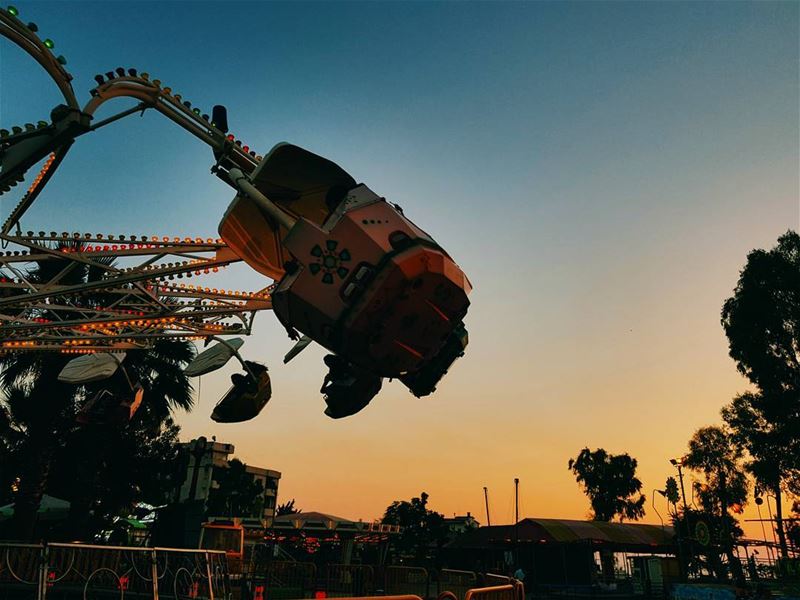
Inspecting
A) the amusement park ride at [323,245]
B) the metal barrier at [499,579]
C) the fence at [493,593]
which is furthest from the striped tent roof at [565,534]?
the amusement park ride at [323,245]

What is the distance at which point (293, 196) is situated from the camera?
198 inches

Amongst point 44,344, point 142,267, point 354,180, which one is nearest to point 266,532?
point 44,344

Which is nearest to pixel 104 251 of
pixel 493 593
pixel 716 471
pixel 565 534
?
pixel 493 593

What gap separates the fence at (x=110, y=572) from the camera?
9805 millimetres

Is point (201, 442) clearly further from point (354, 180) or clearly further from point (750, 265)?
point (750, 265)

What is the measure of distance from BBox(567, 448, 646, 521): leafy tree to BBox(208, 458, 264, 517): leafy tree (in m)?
36.5

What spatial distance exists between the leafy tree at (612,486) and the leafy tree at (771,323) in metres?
33.9

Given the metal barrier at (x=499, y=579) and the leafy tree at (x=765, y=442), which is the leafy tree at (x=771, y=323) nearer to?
the leafy tree at (x=765, y=442)

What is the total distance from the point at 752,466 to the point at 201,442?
93.9ft

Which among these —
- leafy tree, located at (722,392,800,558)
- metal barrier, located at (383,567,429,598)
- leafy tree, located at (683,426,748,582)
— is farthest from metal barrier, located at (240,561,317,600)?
leafy tree, located at (683,426,748,582)

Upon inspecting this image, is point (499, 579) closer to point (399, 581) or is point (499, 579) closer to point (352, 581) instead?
→ point (352, 581)

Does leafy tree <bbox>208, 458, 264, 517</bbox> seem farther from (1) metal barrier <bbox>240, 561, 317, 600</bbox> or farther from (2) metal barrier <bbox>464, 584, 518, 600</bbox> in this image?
(2) metal barrier <bbox>464, 584, 518, 600</bbox>

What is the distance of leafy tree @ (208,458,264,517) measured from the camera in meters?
43.5

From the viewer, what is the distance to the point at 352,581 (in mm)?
16547
